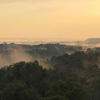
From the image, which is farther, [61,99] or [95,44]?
[95,44]

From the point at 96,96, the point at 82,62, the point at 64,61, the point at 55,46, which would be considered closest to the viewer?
the point at 96,96

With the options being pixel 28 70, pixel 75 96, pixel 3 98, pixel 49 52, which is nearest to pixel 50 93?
pixel 75 96

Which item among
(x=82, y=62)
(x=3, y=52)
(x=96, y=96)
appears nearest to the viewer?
(x=96, y=96)

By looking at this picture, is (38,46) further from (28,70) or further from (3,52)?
(28,70)

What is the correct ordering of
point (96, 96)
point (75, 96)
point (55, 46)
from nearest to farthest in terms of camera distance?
point (75, 96) < point (96, 96) < point (55, 46)

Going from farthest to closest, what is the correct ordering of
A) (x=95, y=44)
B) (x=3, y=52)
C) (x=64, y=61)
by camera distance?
(x=3, y=52)
(x=95, y=44)
(x=64, y=61)

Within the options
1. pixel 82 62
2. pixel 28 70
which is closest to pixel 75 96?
pixel 28 70

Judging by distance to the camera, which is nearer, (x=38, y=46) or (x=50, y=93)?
(x=50, y=93)

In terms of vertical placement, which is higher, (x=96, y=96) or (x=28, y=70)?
(x=28, y=70)

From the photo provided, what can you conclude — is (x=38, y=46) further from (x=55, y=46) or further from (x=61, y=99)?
(x=61, y=99)
